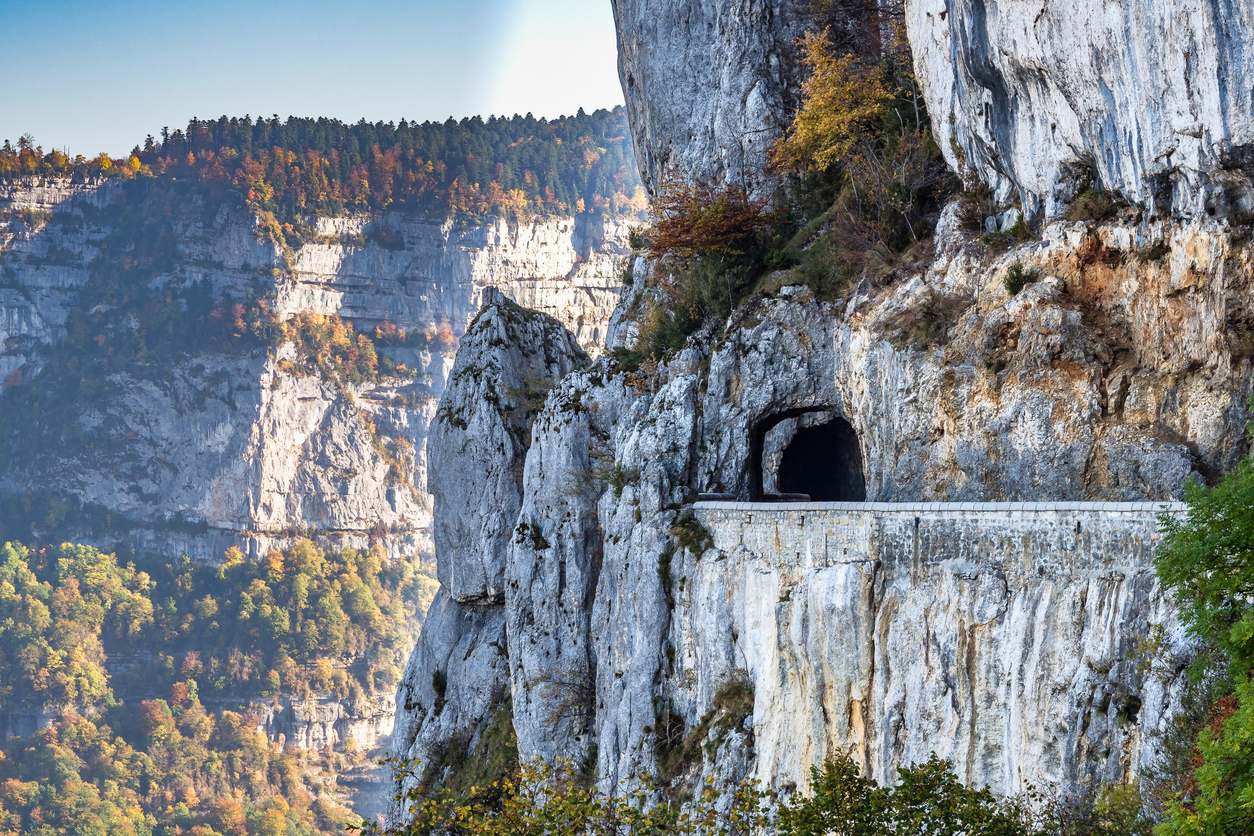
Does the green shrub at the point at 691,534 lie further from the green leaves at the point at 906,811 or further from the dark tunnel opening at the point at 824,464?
the green leaves at the point at 906,811

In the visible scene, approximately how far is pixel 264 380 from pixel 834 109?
12244cm

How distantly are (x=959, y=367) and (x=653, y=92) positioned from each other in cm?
2413

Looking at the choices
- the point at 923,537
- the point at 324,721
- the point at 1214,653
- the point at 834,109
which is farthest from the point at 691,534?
the point at 324,721

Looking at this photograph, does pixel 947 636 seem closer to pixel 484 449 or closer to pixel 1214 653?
pixel 1214 653

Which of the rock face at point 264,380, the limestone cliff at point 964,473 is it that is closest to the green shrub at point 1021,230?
the limestone cliff at point 964,473

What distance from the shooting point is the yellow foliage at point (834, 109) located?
3033 centimetres

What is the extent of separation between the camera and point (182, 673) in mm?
127438

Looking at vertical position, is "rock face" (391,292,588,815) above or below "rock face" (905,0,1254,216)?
below

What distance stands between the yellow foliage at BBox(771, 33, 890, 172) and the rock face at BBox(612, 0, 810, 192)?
4.01m

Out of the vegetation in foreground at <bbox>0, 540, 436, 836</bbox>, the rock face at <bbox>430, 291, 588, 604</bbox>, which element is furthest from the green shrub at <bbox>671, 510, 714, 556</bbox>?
the vegetation in foreground at <bbox>0, 540, 436, 836</bbox>

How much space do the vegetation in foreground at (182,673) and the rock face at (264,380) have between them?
6.08 m

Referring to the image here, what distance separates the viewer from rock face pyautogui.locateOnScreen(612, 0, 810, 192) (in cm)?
3669

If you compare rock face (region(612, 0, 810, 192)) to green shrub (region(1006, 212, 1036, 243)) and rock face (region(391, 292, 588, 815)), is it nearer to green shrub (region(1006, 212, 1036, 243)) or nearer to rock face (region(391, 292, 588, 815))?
rock face (region(391, 292, 588, 815))

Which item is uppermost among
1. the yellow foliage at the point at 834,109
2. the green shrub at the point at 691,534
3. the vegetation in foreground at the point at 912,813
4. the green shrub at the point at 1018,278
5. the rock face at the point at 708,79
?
the rock face at the point at 708,79
